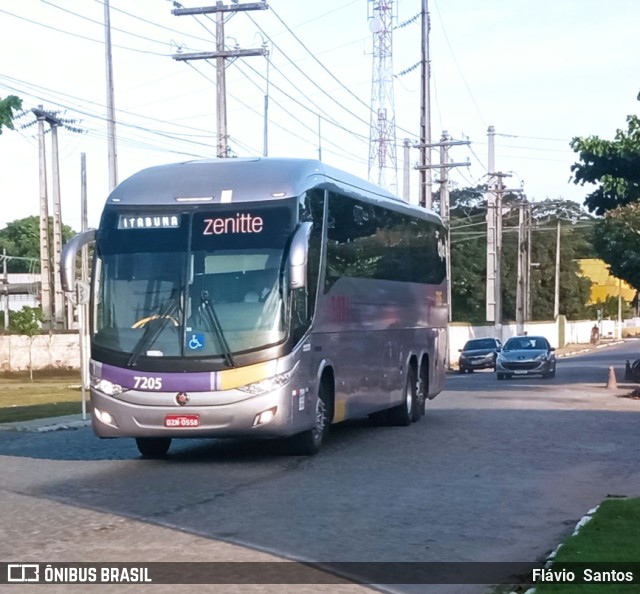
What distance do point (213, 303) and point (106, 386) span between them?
173 centimetres

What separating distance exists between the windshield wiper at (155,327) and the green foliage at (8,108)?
4.79 meters

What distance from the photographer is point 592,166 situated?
107 ft

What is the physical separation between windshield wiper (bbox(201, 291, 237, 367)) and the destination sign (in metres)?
1.10

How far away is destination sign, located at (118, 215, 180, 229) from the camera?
1595cm

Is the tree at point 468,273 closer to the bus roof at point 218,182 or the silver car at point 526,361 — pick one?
the silver car at point 526,361

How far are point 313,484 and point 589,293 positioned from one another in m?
96.2

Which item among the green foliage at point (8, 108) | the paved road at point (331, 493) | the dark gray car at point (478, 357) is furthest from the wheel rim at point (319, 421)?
the dark gray car at point (478, 357)

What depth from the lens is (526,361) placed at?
140 ft

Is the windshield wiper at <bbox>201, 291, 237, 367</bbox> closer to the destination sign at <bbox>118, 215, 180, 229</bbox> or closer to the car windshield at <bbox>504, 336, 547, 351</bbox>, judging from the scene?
the destination sign at <bbox>118, 215, 180, 229</bbox>

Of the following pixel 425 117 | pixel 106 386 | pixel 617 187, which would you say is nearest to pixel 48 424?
pixel 106 386

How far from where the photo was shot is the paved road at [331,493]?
1030 cm

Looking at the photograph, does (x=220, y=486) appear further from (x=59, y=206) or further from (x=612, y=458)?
(x=59, y=206)

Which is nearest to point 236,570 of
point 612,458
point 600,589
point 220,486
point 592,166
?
point 600,589

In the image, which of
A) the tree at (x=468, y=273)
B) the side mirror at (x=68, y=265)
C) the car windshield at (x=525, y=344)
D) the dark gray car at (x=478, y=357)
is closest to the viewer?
the side mirror at (x=68, y=265)
